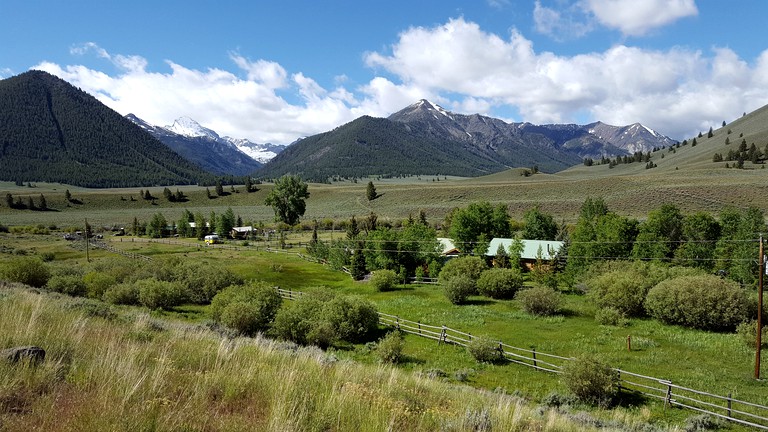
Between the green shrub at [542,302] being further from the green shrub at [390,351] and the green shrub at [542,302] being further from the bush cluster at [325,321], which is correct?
the green shrub at [390,351]

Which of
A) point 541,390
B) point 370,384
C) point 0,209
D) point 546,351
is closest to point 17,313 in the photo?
point 370,384

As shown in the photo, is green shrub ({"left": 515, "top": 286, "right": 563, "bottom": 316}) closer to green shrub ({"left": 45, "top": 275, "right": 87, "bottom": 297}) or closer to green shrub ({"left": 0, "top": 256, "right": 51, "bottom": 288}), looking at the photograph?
green shrub ({"left": 45, "top": 275, "right": 87, "bottom": 297})

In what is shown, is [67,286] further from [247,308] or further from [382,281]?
[382,281]

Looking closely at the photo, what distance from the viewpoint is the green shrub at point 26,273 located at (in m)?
32.9

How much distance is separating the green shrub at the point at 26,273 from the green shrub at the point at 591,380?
38.7m

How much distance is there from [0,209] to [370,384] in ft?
630

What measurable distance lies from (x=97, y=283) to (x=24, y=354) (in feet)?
117

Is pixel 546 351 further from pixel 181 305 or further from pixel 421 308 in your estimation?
pixel 181 305

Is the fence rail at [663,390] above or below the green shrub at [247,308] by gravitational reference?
below

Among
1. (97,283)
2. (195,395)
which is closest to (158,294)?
(97,283)

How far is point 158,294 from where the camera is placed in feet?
110

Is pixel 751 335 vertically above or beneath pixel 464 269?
beneath

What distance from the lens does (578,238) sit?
50344mm

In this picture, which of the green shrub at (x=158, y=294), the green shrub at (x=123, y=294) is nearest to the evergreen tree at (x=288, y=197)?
the green shrub at (x=158, y=294)
